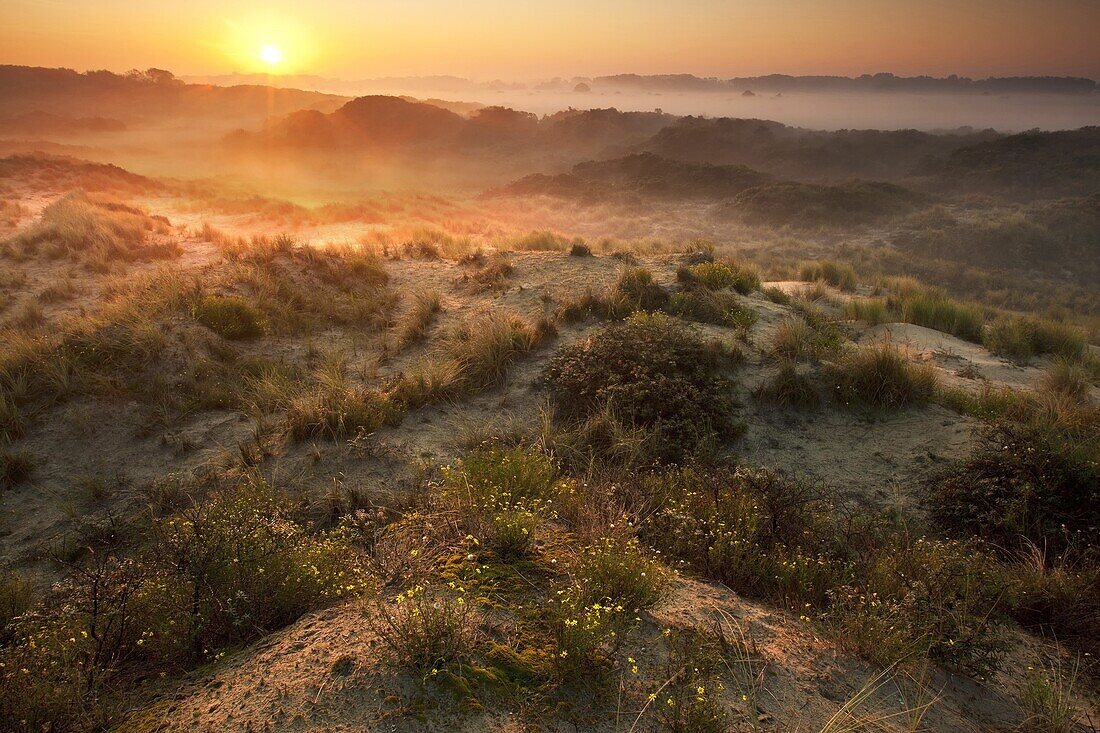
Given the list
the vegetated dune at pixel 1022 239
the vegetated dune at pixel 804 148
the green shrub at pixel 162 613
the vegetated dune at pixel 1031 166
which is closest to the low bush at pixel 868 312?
the green shrub at pixel 162 613

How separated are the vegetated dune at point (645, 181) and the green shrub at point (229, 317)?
36892mm

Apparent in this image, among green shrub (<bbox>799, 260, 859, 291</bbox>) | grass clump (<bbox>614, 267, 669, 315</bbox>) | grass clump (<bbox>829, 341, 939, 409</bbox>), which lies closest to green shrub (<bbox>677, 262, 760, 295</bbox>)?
grass clump (<bbox>614, 267, 669, 315</bbox>)

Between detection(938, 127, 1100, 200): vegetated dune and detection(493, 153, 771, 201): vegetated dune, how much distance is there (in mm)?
17988

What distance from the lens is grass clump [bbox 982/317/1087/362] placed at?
9.70 metres

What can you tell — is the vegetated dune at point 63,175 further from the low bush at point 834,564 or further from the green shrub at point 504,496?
the low bush at point 834,564

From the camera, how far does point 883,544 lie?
169 inches

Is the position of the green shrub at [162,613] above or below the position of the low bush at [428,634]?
below

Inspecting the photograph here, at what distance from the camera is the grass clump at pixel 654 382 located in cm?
621

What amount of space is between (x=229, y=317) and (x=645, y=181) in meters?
43.2

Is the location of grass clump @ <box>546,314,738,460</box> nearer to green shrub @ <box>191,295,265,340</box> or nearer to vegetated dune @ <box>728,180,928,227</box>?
green shrub @ <box>191,295,265,340</box>

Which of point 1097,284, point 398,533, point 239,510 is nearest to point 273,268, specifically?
point 239,510

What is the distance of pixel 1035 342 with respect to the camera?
1006 centimetres

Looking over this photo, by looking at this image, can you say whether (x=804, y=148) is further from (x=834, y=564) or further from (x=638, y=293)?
(x=834, y=564)

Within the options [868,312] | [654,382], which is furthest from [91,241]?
[868,312]
